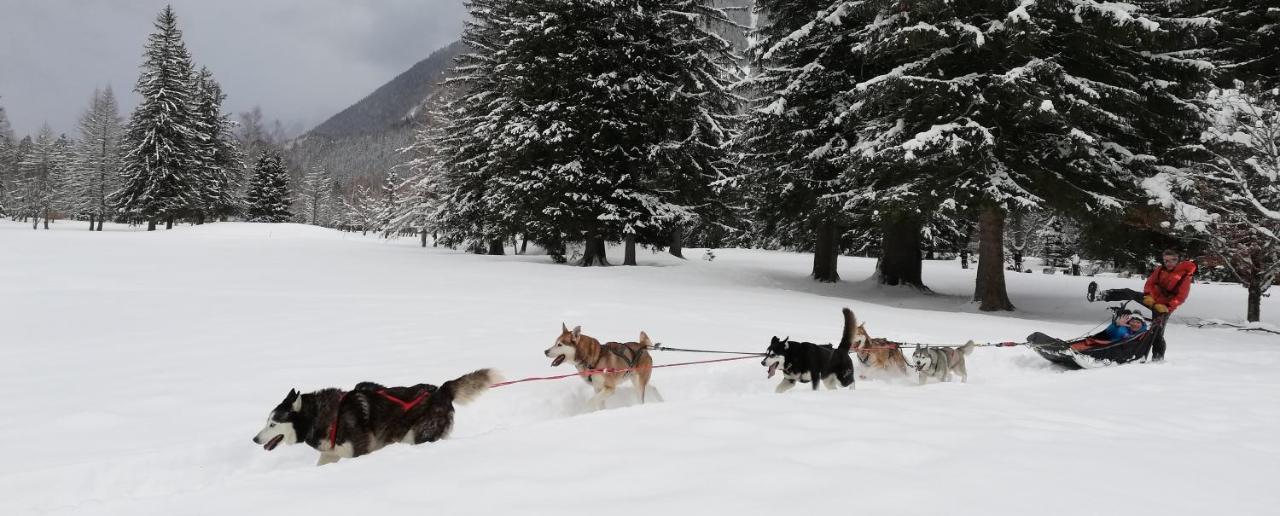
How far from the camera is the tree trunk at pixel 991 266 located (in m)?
15.2

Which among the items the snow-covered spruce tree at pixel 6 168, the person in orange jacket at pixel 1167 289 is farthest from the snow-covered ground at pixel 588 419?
the snow-covered spruce tree at pixel 6 168

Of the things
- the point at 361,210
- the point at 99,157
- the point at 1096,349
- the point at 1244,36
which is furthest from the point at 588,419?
the point at 361,210

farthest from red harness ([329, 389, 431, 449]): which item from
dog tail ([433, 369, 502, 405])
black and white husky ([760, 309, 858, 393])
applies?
black and white husky ([760, 309, 858, 393])

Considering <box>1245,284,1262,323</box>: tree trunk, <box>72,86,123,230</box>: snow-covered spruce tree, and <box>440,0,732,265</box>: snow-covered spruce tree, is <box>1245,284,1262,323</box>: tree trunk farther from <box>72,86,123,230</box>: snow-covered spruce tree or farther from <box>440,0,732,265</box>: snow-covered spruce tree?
<box>72,86,123,230</box>: snow-covered spruce tree

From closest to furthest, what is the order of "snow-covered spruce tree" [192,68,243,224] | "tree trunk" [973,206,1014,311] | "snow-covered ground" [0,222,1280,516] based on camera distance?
"snow-covered ground" [0,222,1280,516] < "tree trunk" [973,206,1014,311] < "snow-covered spruce tree" [192,68,243,224]

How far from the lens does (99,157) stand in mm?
50000

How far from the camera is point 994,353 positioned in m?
9.41

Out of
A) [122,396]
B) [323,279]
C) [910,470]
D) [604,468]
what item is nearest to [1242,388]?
[910,470]

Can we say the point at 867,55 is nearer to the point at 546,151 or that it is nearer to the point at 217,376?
the point at 546,151

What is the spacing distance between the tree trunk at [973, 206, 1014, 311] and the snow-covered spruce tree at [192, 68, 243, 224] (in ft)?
174

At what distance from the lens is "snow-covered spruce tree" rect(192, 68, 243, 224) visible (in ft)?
157

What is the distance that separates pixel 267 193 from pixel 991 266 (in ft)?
252

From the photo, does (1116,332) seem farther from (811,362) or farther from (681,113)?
(681,113)

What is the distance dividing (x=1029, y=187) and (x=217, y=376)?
16.2m
